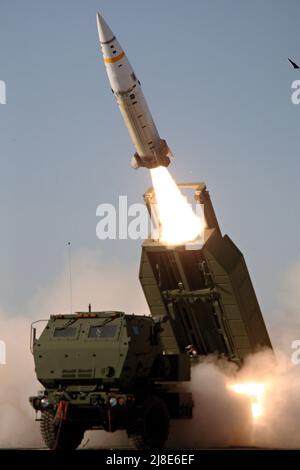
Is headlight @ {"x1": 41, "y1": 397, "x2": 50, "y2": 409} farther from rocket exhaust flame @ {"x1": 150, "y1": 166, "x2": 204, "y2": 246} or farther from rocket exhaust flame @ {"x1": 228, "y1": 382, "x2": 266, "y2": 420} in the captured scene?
rocket exhaust flame @ {"x1": 228, "y1": 382, "x2": 266, "y2": 420}

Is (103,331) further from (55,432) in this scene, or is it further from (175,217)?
(175,217)

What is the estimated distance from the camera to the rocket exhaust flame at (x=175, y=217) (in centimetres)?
2259

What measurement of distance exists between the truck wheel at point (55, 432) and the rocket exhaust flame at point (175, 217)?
4.44 meters

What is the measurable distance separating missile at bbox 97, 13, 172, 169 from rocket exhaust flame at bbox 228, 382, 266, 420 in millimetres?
5907

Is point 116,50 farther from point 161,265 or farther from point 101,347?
point 101,347

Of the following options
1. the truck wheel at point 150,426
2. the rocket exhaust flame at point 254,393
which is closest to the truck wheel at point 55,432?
the truck wheel at point 150,426

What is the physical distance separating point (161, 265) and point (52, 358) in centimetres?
365

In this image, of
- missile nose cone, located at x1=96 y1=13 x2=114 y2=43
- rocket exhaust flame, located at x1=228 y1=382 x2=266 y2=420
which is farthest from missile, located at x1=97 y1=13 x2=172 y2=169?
rocket exhaust flame, located at x1=228 y1=382 x2=266 y2=420

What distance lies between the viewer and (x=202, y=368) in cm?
2247

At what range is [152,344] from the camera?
20672 mm

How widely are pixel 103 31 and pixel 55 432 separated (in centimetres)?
1061

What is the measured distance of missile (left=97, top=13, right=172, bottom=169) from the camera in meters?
25.6

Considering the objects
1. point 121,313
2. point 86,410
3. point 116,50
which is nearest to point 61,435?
point 86,410
